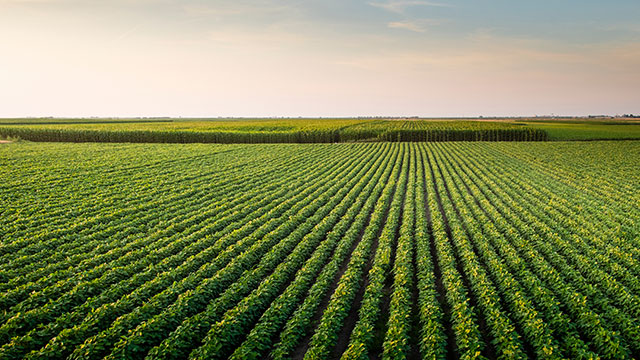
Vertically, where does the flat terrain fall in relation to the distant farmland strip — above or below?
below

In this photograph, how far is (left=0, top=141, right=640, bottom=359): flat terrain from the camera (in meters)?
6.94

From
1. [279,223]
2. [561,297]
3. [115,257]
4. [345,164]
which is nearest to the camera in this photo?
[561,297]

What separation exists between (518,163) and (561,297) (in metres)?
28.5

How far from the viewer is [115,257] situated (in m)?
11.0

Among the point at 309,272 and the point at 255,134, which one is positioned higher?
the point at 255,134

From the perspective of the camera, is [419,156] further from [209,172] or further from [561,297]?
[561,297]

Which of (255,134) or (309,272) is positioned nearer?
(309,272)

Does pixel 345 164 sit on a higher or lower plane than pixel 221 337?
higher

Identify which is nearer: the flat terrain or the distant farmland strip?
the flat terrain

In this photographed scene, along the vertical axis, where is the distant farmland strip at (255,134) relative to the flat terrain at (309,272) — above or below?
above

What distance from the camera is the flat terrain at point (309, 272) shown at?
694 cm

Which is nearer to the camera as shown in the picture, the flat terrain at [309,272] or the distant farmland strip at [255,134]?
the flat terrain at [309,272]

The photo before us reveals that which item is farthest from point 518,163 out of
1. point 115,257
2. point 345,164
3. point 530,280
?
point 115,257

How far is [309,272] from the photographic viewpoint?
1005 centimetres
